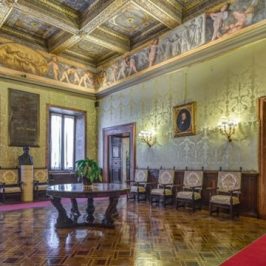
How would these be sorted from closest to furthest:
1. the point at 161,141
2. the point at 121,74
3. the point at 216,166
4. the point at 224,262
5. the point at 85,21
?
the point at 224,262, the point at 216,166, the point at 85,21, the point at 161,141, the point at 121,74

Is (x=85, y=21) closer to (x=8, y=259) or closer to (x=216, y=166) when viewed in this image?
(x=216, y=166)

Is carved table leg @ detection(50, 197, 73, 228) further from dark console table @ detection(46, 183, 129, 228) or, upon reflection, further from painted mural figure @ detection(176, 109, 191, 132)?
painted mural figure @ detection(176, 109, 191, 132)

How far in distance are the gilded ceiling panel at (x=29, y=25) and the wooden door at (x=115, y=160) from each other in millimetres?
4510

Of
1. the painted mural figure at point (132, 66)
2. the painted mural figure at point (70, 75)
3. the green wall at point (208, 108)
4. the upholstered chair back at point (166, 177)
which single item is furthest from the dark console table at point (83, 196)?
the painted mural figure at point (70, 75)

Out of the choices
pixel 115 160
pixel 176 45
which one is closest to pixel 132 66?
pixel 176 45

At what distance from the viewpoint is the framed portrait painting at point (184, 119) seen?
7629 millimetres

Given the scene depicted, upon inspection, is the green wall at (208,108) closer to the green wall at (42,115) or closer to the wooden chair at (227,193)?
the wooden chair at (227,193)

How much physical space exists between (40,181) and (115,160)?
3083 millimetres

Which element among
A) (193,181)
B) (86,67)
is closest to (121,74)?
(86,67)

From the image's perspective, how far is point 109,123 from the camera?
10.8m

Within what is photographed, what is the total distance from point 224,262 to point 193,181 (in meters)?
3.86

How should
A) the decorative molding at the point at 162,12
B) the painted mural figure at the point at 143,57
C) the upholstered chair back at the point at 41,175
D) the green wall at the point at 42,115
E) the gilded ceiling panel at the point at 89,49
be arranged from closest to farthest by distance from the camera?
the decorative molding at the point at 162,12
the green wall at the point at 42,115
the painted mural figure at the point at 143,57
the upholstered chair back at the point at 41,175
the gilded ceiling panel at the point at 89,49

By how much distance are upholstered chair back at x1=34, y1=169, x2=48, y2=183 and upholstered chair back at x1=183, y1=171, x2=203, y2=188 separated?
5.05m

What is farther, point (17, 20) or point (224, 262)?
point (17, 20)
